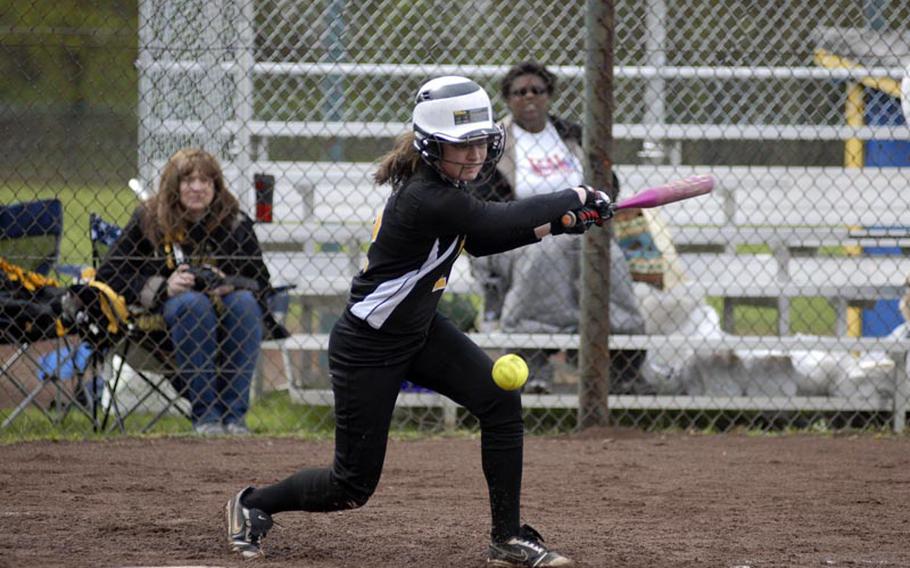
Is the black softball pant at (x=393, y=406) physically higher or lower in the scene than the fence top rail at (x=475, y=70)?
lower

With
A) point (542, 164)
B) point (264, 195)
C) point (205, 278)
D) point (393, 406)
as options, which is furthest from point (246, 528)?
point (542, 164)

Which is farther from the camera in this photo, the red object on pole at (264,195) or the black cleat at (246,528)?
the red object on pole at (264,195)

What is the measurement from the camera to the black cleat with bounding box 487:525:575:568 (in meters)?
3.98

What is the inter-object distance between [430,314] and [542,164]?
3152 millimetres

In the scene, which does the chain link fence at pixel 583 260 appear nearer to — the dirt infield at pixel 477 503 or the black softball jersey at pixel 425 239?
the dirt infield at pixel 477 503

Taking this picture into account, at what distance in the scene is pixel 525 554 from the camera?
4.00 m

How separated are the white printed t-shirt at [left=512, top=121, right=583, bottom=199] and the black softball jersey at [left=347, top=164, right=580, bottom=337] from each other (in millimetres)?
2980

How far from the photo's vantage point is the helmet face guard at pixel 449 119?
391 cm

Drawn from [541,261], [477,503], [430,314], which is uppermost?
[541,261]

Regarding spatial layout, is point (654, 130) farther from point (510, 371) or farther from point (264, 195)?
point (510, 371)

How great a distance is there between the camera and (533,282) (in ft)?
23.1

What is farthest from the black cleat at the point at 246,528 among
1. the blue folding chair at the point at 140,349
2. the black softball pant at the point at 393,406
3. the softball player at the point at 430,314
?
the blue folding chair at the point at 140,349

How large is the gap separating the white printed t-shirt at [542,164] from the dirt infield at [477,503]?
55.0 inches

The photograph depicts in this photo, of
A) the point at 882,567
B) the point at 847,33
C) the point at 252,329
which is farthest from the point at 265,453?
the point at 847,33
